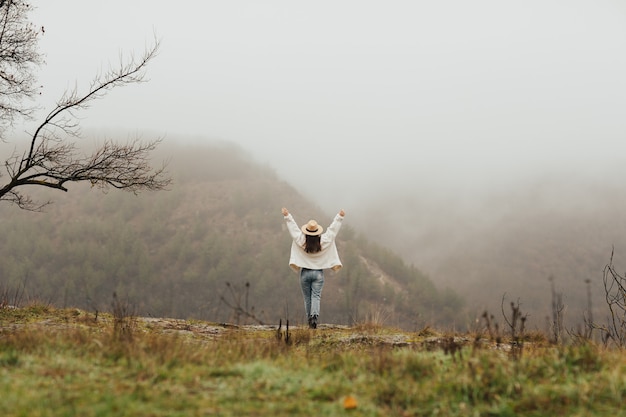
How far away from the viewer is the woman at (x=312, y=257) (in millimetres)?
11398

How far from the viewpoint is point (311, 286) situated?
38.6 ft

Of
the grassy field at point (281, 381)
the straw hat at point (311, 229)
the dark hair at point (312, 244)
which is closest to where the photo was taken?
the grassy field at point (281, 381)

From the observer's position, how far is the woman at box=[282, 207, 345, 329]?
1140 cm

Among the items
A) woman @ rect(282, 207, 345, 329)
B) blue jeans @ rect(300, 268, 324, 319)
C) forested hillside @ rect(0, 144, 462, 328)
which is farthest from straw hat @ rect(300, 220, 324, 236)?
forested hillside @ rect(0, 144, 462, 328)

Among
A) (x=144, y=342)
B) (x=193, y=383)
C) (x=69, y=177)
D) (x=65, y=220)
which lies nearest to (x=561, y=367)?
(x=193, y=383)

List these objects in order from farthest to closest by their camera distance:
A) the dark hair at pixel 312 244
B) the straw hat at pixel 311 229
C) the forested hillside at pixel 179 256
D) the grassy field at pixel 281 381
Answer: the forested hillside at pixel 179 256 → the straw hat at pixel 311 229 → the dark hair at pixel 312 244 → the grassy field at pixel 281 381

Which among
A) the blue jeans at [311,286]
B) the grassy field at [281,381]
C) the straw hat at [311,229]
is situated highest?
the straw hat at [311,229]

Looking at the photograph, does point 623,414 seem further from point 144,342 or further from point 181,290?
point 181,290

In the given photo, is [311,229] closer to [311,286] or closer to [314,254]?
[314,254]

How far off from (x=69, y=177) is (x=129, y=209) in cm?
19363

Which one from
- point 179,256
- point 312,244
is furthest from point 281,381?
point 179,256

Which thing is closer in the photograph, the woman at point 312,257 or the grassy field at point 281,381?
the grassy field at point 281,381

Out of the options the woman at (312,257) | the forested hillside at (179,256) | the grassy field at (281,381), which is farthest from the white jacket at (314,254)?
the forested hillside at (179,256)

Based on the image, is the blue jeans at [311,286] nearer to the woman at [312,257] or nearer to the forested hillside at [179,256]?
the woman at [312,257]
